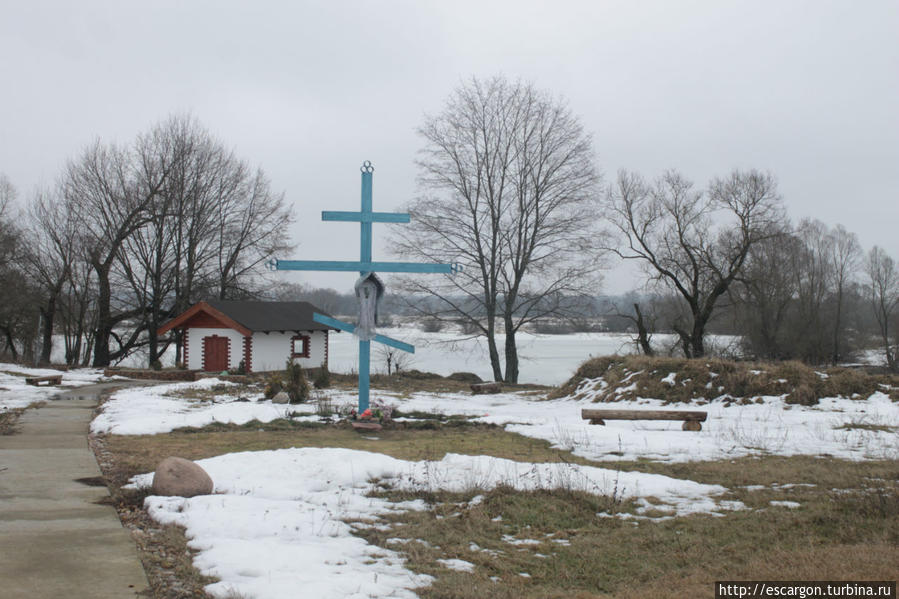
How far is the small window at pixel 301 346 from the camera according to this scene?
37.4 metres

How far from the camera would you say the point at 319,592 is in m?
4.46

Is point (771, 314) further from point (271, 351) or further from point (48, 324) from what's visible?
point (48, 324)

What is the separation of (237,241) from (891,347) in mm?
52432

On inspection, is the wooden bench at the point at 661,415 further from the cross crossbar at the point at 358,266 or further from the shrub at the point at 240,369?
the shrub at the point at 240,369

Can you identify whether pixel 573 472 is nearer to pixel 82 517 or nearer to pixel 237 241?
pixel 82 517

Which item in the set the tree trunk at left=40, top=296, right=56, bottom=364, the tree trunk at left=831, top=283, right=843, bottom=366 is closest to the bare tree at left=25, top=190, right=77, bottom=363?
the tree trunk at left=40, top=296, right=56, bottom=364

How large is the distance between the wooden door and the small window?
379 cm

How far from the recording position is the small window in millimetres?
37375

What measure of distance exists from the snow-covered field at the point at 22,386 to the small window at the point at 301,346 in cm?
968

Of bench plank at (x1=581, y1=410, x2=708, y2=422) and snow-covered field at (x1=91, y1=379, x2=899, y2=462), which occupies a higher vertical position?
bench plank at (x1=581, y1=410, x2=708, y2=422)

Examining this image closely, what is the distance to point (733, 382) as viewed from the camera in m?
17.5

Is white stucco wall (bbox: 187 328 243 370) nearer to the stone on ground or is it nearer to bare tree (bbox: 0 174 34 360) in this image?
bare tree (bbox: 0 174 34 360)

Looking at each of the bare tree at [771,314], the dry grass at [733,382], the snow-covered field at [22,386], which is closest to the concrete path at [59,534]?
the snow-covered field at [22,386]

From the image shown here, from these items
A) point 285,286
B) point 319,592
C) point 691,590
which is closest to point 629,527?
point 691,590
